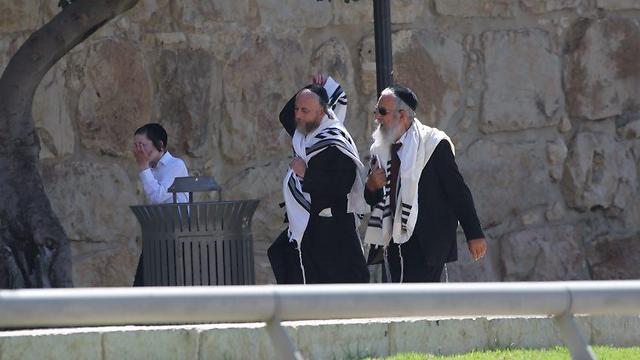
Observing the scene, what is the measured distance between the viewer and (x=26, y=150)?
309 inches

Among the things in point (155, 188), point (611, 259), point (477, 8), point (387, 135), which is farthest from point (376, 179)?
point (611, 259)

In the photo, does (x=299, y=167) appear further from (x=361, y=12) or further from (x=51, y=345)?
(x=51, y=345)

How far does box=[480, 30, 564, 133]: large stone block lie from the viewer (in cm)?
991

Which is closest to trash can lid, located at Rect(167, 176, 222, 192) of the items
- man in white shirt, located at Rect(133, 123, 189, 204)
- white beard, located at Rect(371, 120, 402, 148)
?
man in white shirt, located at Rect(133, 123, 189, 204)

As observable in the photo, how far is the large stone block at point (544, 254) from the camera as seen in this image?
9.97m

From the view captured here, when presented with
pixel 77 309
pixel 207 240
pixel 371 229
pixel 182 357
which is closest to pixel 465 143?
pixel 371 229

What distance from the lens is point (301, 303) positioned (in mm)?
4422

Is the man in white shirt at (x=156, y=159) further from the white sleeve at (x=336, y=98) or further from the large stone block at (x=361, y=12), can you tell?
the large stone block at (x=361, y=12)

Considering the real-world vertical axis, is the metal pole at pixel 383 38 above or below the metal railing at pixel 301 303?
above

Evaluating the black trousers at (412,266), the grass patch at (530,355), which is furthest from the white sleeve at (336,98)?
the grass patch at (530,355)

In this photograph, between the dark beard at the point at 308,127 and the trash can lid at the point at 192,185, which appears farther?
the dark beard at the point at 308,127

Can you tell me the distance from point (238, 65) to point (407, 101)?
1664mm

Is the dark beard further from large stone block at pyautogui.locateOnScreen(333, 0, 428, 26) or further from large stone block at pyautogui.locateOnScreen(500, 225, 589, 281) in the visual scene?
large stone block at pyautogui.locateOnScreen(500, 225, 589, 281)

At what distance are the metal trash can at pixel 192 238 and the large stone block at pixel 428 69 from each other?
226cm
